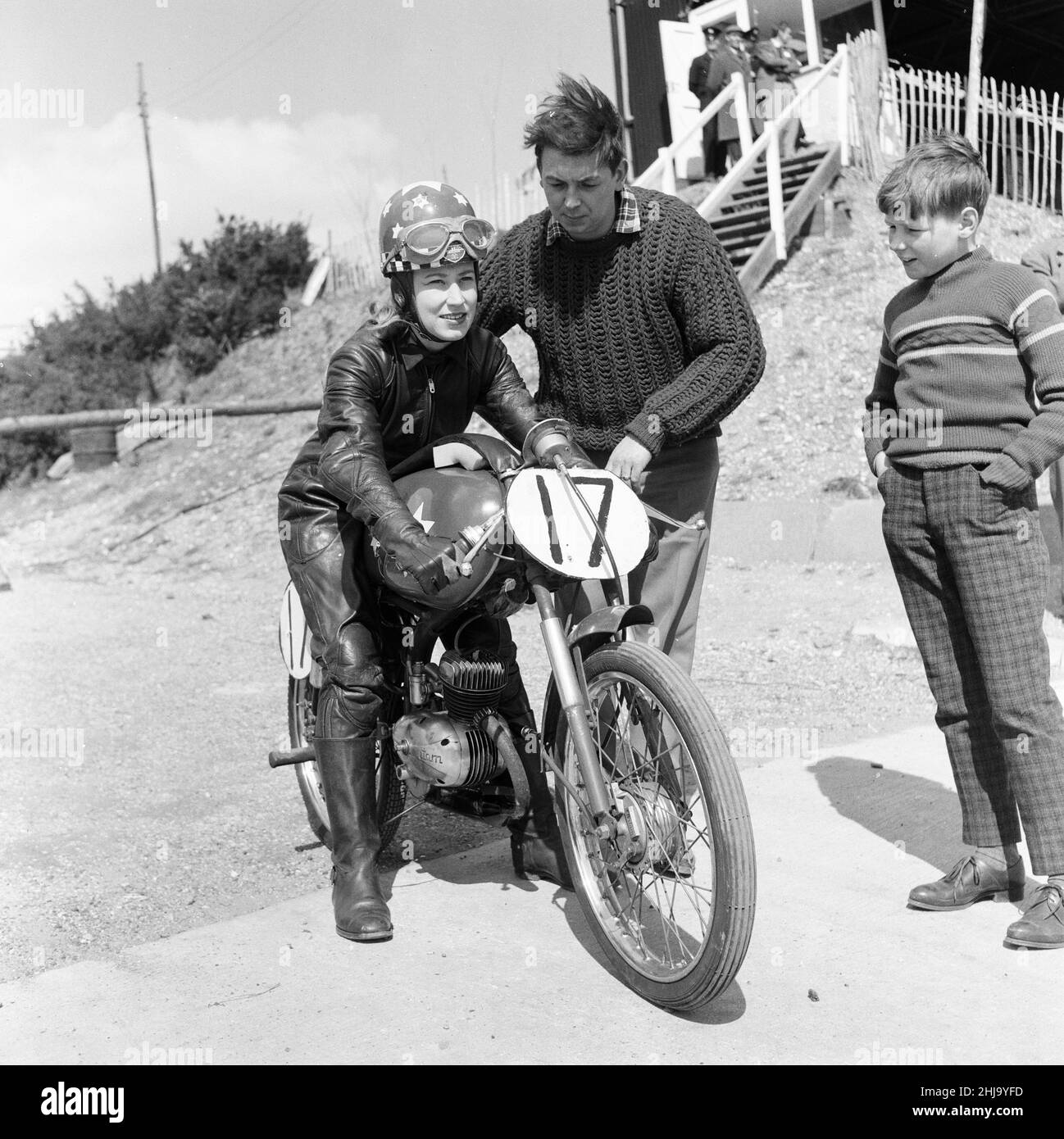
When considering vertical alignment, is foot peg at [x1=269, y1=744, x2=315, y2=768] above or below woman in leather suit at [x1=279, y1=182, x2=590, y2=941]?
below

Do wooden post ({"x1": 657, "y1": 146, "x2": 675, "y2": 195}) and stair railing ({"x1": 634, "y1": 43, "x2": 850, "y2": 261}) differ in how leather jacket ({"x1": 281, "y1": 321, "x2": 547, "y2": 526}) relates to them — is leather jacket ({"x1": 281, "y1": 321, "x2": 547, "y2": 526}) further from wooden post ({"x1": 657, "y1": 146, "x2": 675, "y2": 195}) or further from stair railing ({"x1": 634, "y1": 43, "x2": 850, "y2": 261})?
wooden post ({"x1": 657, "y1": 146, "x2": 675, "y2": 195})

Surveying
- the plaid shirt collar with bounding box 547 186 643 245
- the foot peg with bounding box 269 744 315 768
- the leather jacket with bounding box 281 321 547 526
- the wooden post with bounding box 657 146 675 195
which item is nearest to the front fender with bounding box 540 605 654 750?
the leather jacket with bounding box 281 321 547 526

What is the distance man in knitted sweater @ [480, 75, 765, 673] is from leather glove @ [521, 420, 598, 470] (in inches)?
4.3

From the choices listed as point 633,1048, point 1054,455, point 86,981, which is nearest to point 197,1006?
A: point 86,981

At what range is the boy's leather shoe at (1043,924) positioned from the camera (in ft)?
10.1

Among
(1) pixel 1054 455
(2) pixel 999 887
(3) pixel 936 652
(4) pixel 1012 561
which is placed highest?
(1) pixel 1054 455

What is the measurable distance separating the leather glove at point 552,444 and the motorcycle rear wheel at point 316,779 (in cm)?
96

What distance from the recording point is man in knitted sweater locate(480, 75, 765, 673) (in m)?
3.42

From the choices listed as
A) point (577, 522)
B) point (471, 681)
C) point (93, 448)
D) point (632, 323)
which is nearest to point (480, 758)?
point (471, 681)

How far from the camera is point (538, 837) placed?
3613 millimetres

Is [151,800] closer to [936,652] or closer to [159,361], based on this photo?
[936,652]

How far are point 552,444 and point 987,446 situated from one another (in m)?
1.04
